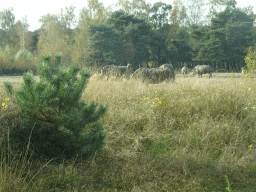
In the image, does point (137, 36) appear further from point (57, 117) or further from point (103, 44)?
point (57, 117)

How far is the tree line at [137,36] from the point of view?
86.9ft

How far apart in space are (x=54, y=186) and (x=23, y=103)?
1.00 metres

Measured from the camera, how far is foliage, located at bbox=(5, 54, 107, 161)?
2.76 meters

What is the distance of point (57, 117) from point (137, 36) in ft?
92.0

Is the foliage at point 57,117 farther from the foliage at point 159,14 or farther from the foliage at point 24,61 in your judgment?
the foliage at point 159,14

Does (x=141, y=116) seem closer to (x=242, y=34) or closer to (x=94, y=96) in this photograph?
(x=94, y=96)

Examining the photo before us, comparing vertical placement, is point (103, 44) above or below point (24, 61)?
above

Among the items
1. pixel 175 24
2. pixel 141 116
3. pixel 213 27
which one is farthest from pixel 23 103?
pixel 175 24

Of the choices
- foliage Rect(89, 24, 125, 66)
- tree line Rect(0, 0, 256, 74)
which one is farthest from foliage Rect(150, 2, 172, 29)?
foliage Rect(89, 24, 125, 66)

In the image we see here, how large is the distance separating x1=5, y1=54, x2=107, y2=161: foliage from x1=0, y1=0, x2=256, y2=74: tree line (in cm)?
1926

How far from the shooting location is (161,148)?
157 inches

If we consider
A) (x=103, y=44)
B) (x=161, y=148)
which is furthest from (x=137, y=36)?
(x=161, y=148)

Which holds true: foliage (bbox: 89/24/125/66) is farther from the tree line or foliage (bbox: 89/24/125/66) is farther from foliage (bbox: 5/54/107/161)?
foliage (bbox: 5/54/107/161)

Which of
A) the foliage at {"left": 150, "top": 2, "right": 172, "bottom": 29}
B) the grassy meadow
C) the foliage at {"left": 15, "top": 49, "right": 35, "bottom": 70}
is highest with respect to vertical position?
the foliage at {"left": 150, "top": 2, "right": 172, "bottom": 29}
